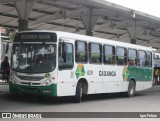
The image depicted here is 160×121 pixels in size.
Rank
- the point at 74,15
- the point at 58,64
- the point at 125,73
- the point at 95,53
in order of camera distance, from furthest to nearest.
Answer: the point at 74,15 < the point at 125,73 < the point at 95,53 < the point at 58,64

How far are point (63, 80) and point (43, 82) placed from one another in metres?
0.81

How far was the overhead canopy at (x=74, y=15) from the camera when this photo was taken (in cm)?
2611

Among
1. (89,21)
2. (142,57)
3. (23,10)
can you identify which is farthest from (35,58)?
(89,21)

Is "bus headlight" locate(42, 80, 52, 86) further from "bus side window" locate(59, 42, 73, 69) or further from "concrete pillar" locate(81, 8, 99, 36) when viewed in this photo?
"concrete pillar" locate(81, 8, 99, 36)

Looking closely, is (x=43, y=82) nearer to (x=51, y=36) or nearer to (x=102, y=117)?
(x=51, y=36)

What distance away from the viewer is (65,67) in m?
15.2

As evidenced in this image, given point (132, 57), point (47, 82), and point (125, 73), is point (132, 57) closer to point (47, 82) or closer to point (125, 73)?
point (125, 73)

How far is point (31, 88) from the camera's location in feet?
48.6

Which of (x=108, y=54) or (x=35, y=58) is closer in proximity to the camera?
(x=35, y=58)

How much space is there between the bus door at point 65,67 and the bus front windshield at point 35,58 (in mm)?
319

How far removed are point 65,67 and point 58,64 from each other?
0.45 m

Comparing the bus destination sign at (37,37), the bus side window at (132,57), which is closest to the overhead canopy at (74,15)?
the bus side window at (132,57)

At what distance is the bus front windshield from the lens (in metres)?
14.8

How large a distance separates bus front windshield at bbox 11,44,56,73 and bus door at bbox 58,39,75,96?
32cm
